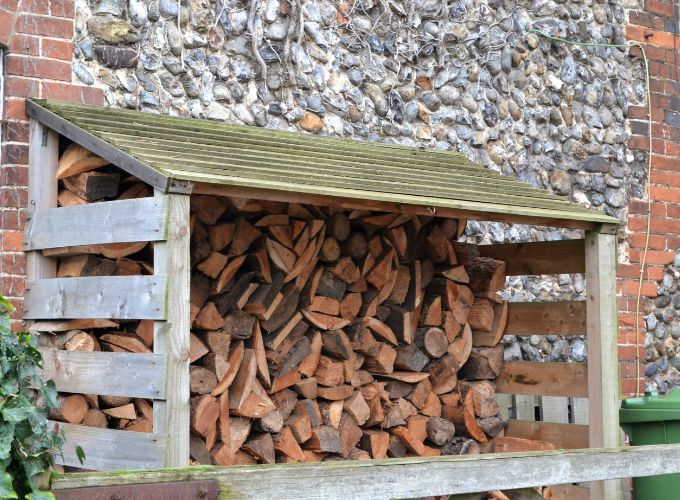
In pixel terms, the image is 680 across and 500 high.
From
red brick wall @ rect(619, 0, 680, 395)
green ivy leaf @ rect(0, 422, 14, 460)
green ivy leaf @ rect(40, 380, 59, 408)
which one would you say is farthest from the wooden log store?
red brick wall @ rect(619, 0, 680, 395)

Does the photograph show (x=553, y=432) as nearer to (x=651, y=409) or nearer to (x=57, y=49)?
(x=651, y=409)

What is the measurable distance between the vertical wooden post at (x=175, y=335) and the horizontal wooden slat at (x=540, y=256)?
105 inches

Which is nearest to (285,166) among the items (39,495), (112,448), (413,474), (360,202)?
(360,202)

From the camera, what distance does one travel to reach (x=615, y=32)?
8234mm

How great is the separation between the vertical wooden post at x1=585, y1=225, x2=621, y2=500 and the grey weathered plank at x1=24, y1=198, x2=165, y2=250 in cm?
245

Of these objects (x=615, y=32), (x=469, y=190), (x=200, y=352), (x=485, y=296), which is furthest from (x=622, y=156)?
(x=200, y=352)

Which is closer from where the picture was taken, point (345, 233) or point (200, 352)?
point (200, 352)

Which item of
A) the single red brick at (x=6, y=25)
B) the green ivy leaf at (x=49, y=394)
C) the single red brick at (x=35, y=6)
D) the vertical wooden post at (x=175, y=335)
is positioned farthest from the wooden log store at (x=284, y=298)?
the green ivy leaf at (x=49, y=394)

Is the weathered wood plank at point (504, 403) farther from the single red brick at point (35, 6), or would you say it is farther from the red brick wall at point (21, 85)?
the single red brick at point (35, 6)

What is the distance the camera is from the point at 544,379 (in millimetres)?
6328

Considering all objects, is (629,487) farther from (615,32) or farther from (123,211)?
(123,211)

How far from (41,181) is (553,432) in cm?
322

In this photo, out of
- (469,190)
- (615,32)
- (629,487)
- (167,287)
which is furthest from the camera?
(615,32)

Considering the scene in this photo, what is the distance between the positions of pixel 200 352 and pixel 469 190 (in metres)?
1.58
